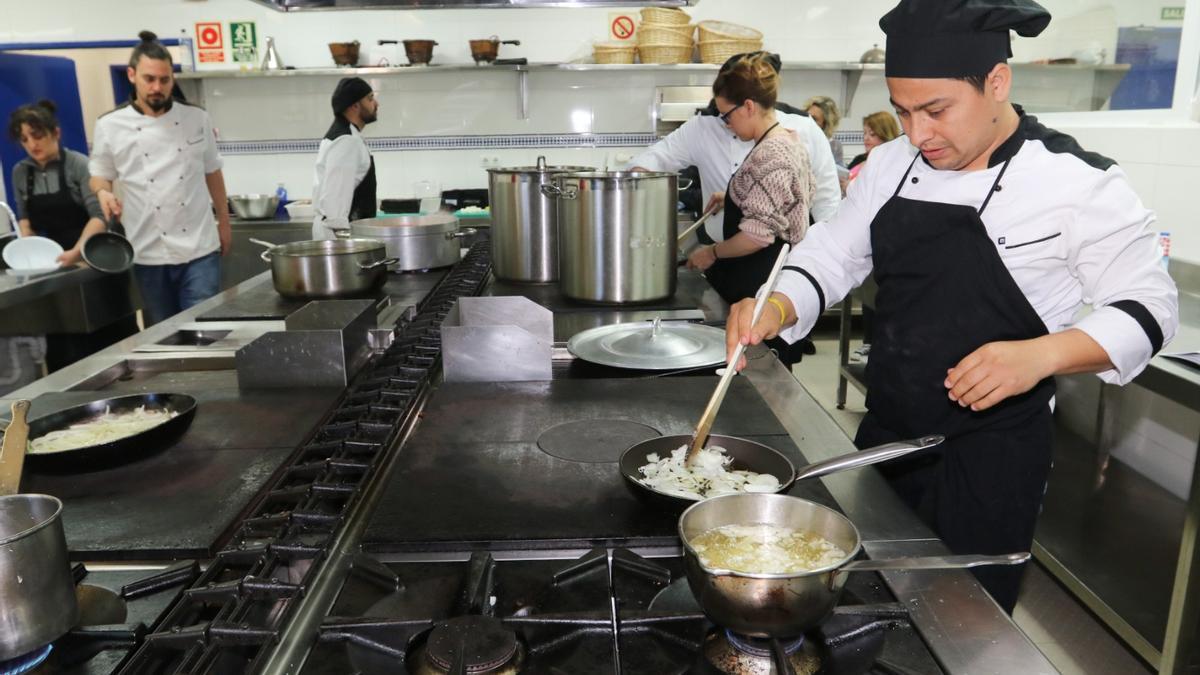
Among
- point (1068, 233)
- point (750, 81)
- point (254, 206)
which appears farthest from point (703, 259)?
point (254, 206)

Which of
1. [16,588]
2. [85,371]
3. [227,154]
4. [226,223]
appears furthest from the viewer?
[227,154]

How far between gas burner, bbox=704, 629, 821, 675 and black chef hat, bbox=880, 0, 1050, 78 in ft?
3.13

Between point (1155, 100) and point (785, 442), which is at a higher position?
point (1155, 100)

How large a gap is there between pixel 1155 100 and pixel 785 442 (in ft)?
9.61

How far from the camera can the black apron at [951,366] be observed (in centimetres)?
146

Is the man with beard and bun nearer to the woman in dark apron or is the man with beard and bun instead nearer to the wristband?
the woman in dark apron

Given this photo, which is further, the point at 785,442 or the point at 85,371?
the point at 85,371

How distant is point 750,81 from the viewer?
2.68 metres

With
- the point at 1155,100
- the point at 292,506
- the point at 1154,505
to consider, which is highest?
the point at 1155,100

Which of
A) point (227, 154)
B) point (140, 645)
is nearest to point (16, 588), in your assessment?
point (140, 645)

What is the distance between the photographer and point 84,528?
3.47 feet

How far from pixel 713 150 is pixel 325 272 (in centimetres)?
161

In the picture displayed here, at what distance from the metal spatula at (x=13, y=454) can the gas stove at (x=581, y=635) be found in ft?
1.56

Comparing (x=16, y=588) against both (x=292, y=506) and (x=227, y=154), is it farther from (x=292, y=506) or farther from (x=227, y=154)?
(x=227, y=154)
